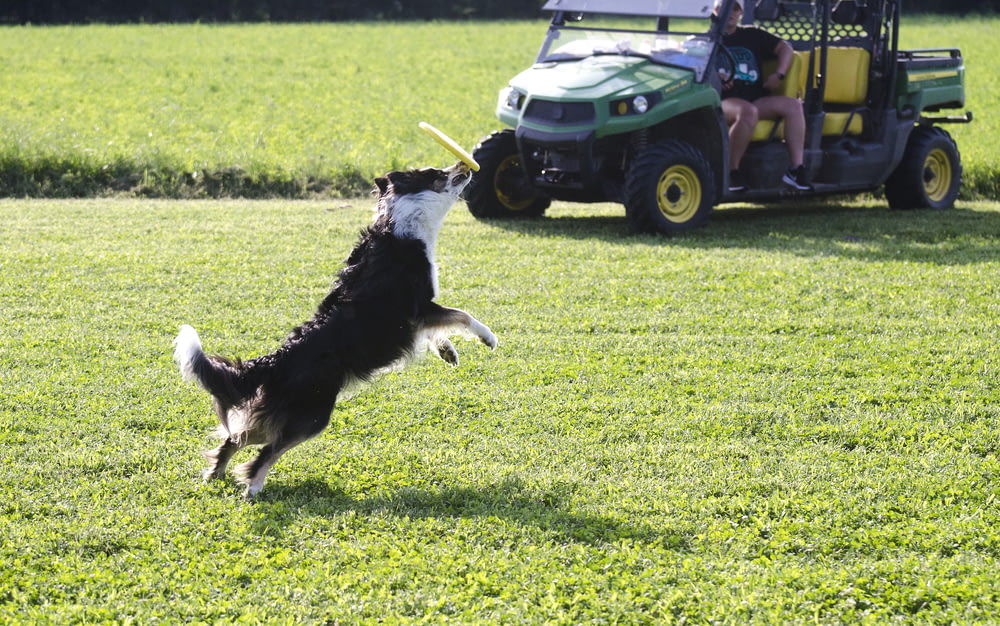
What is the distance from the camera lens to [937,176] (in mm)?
12680

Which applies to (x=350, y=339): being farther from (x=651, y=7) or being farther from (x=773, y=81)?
(x=773, y=81)

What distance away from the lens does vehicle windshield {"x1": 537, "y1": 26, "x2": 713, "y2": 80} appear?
10727 mm

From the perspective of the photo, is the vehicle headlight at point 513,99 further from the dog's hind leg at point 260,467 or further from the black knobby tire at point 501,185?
the dog's hind leg at point 260,467

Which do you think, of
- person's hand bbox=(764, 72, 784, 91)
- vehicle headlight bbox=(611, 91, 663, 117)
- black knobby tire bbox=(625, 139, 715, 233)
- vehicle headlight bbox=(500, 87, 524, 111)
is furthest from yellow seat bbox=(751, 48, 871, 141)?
vehicle headlight bbox=(500, 87, 524, 111)

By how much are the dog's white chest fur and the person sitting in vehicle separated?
20.4 feet

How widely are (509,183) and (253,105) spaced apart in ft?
33.5

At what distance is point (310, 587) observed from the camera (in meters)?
3.86

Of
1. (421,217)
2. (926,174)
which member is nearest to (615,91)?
(926,174)

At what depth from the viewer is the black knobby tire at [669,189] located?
10.1 m

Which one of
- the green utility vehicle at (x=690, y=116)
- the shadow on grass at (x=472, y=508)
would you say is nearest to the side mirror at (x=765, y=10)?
the green utility vehicle at (x=690, y=116)

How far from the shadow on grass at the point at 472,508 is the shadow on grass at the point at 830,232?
5.58 meters

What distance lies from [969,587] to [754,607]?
75 cm

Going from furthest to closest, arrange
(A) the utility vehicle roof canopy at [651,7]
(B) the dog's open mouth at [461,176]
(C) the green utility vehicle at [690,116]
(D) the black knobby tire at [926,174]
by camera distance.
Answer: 1. (D) the black knobby tire at [926,174]
2. (A) the utility vehicle roof canopy at [651,7]
3. (C) the green utility vehicle at [690,116]
4. (B) the dog's open mouth at [461,176]

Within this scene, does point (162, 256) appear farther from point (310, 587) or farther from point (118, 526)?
point (310, 587)
